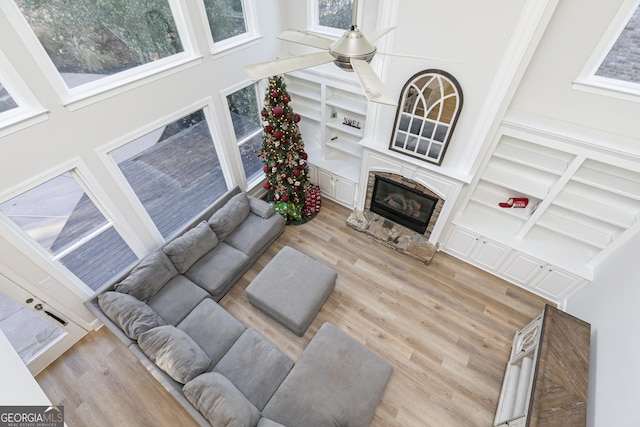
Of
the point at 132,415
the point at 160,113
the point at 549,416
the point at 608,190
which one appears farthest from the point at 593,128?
the point at 132,415

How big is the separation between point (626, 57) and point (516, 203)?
197 cm

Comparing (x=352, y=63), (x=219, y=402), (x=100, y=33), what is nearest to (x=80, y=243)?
(x=100, y=33)

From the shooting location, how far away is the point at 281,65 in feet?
5.34

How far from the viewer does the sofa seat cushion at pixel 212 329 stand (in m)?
3.43

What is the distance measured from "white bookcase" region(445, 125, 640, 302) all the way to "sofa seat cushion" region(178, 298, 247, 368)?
362 centimetres

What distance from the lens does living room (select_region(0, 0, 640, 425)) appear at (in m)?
2.58

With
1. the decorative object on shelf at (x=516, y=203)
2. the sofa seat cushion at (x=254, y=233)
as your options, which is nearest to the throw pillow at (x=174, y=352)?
the sofa seat cushion at (x=254, y=233)

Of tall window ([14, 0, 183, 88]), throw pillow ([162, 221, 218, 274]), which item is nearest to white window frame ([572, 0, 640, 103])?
tall window ([14, 0, 183, 88])

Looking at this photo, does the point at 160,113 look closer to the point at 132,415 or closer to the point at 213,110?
the point at 213,110

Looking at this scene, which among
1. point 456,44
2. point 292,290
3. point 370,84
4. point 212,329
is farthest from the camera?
point 292,290

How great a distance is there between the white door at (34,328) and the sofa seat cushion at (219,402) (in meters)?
2.09

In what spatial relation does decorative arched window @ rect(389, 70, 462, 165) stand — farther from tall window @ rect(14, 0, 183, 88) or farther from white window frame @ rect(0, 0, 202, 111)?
tall window @ rect(14, 0, 183, 88)

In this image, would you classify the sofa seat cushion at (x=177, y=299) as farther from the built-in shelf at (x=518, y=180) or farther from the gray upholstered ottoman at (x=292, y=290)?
the built-in shelf at (x=518, y=180)

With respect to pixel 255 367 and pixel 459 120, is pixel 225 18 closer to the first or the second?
pixel 459 120
